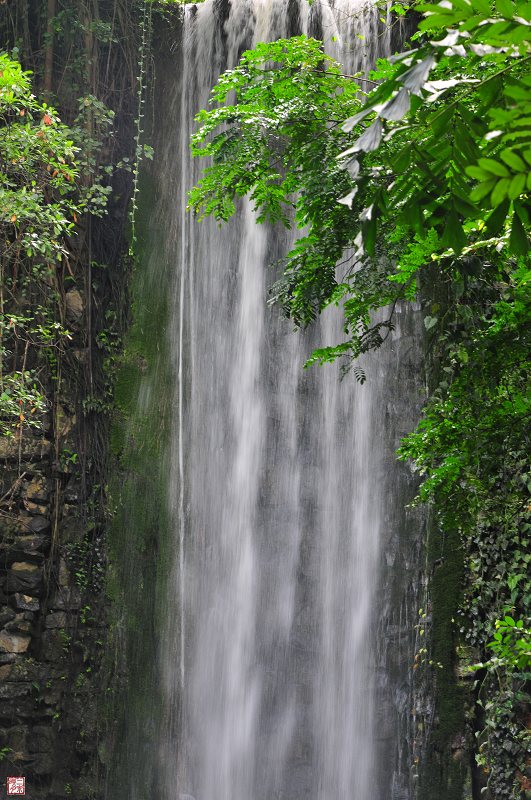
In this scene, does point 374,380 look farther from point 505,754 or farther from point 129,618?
point 505,754

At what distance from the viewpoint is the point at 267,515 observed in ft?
23.4

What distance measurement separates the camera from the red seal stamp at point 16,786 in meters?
5.97

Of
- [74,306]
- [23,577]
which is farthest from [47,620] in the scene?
[74,306]

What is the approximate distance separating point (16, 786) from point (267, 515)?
9.00 ft

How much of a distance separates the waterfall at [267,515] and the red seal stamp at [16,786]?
89 centimetres

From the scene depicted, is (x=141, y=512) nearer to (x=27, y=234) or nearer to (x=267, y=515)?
(x=267, y=515)

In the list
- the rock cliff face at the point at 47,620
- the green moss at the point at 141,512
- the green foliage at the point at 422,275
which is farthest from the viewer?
the green moss at the point at 141,512

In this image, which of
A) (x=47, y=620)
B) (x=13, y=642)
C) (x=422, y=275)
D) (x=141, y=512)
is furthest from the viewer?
(x=141, y=512)

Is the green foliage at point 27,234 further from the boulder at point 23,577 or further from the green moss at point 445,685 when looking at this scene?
the green moss at point 445,685

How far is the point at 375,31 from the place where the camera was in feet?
23.4

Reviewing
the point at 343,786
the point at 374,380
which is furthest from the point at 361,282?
the point at 343,786

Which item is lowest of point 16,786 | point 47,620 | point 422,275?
point 16,786

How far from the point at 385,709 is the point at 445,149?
549cm

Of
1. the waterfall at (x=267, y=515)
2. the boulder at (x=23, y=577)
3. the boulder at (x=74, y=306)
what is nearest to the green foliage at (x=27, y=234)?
the boulder at (x=74, y=306)
